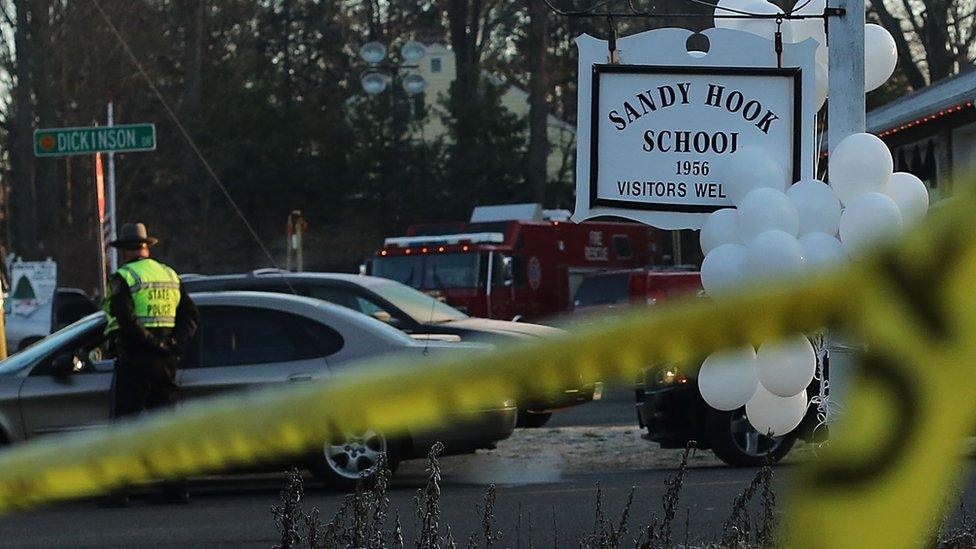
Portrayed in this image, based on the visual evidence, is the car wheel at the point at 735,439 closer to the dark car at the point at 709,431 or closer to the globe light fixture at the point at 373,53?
the dark car at the point at 709,431

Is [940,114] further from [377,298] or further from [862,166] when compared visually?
[862,166]

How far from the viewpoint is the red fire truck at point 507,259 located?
23766 millimetres

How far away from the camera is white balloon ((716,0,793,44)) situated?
19.4 ft

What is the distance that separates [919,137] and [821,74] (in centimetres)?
1067

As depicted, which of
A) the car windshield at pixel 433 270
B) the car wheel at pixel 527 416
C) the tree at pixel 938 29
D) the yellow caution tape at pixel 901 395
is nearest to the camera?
the yellow caution tape at pixel 901 395

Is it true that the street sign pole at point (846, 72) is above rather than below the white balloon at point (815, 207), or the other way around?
above

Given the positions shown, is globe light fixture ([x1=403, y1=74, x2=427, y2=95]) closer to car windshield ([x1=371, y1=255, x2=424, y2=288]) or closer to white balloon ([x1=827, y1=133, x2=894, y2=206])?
car windshield ([x1=371, y1=255, x2=424, y2=288])

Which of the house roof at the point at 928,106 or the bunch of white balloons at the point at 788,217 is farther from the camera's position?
the house roof at the point at 928,106

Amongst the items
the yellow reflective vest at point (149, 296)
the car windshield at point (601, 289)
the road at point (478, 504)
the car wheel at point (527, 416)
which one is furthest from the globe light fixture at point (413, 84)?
the car wheel at point (527, 416)

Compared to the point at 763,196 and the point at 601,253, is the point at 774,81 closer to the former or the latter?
the point at 763,196

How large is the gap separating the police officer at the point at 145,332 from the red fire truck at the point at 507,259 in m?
13.5

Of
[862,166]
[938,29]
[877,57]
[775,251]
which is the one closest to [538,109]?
[938,29]

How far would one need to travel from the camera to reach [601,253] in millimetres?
28219

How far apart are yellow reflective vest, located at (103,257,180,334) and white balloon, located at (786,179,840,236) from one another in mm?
5242
